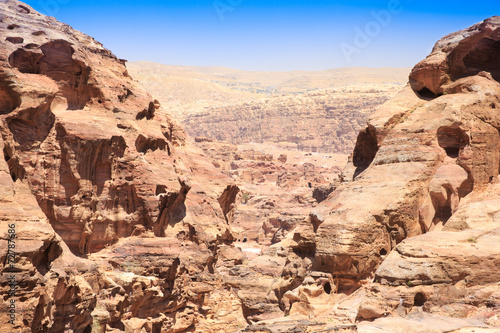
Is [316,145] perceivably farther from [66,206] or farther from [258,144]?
[66,206]

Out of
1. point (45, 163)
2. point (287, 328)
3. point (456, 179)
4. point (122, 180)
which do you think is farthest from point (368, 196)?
point (45, 163)

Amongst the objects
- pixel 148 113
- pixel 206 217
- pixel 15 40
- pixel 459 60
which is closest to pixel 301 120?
pixel 206 217

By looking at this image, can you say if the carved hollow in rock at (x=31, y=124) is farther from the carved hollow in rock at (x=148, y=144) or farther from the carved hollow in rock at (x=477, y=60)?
the carved hollow in rock at (x=477, y=60)

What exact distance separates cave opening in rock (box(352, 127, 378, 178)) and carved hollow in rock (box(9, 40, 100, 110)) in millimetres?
12634

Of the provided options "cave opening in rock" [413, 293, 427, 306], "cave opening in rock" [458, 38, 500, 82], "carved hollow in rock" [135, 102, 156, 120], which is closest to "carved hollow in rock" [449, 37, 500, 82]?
"cave opening in rock" [458, 38, 500, 82]

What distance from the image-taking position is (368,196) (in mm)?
21078

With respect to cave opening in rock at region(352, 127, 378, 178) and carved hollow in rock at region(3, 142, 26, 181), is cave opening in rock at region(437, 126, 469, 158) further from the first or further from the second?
carved hollow in rock at region(3, 142, 26, 181)

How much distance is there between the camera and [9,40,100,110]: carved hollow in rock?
2145 centimetres

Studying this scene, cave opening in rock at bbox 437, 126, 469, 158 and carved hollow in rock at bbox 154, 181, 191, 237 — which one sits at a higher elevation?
cave opening in rock at bbox 437, 126, 469, 158

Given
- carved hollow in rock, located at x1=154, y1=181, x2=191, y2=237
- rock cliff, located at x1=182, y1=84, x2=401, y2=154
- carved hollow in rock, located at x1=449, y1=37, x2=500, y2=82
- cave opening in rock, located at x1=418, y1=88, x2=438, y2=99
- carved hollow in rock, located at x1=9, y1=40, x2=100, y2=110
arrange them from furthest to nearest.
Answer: rock cliff, located at x1=182, y1=84, x2=401, y2=154, cave opening in rock, located at x1=418, y1=88, x2=438, y2=99, carved hollow in rock, located at x1=154, y1=181, x2=191, y2=237, carved hollow in rock, located at x1=449, y1=37, x2=500, y2=82, carved hollow in rock, located at x1=9, y1=40, x2=100, y2=110

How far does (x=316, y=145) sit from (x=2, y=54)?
120692mm

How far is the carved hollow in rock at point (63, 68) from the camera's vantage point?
21.5 m

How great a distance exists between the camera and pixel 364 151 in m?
26.9

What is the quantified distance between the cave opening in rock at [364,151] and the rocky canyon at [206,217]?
79mm
